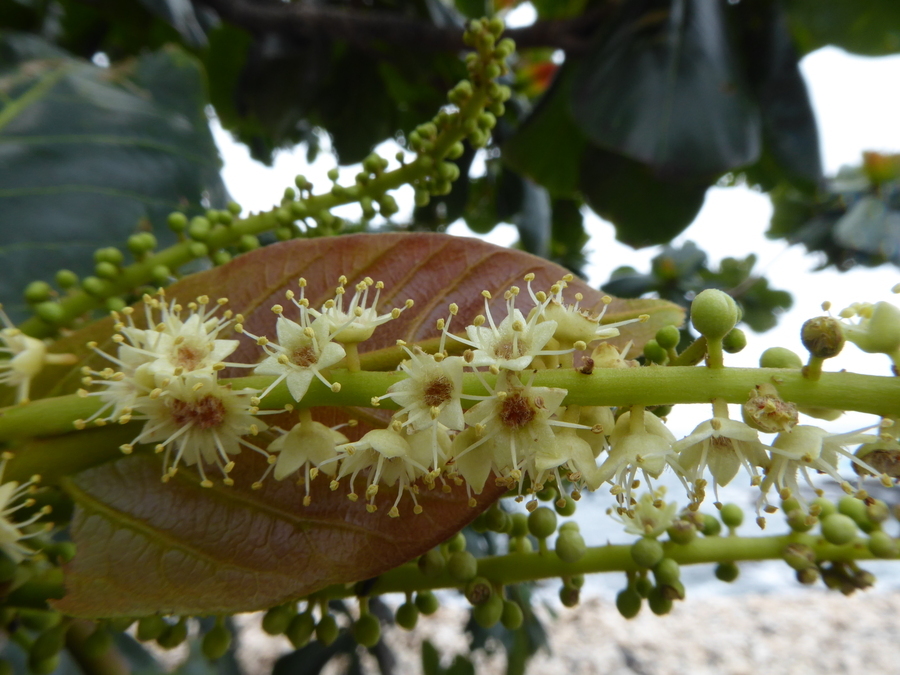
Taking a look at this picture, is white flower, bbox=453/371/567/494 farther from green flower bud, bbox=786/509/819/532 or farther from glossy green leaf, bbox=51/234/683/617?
green flower bud, bbox=786/509/819/532

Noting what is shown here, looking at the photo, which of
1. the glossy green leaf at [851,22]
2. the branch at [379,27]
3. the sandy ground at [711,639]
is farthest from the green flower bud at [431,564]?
the sandy ground at [711,639]

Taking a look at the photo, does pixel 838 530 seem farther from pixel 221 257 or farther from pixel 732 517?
pixel 221 257

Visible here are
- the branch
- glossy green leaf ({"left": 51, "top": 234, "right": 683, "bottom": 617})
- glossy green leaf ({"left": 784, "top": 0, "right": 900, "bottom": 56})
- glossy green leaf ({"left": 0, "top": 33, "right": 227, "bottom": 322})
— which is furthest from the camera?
the branch

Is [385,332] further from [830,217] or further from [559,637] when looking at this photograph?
[559,637]

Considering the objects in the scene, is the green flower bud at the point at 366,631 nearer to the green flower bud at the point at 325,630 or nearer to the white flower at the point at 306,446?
the green flower bud at the point at 325,630

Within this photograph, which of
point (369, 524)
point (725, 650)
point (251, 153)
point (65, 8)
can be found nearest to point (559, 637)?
point (725, 650)

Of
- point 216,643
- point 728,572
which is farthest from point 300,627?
point 728,572

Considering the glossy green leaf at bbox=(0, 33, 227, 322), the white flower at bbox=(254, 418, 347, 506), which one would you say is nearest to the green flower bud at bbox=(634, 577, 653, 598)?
the white flower at bbox=(254, 418, 347, 506)
